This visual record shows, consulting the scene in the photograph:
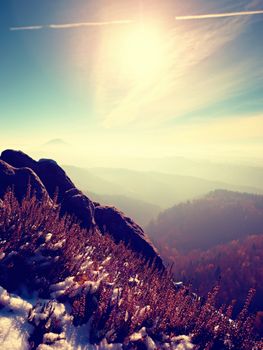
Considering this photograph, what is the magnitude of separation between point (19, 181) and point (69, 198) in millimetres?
2259

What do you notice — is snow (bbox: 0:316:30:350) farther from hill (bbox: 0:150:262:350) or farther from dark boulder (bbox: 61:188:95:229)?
dark boulder (bbox: 61:188:95:229)

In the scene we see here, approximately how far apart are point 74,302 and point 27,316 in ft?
2.64

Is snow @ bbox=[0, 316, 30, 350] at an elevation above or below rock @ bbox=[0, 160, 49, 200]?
below

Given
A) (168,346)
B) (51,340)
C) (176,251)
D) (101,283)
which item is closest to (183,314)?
(168,346)

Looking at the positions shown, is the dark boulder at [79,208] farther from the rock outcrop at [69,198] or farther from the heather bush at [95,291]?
the heather bush at [95,291]

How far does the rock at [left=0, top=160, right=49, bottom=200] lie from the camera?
11.1m

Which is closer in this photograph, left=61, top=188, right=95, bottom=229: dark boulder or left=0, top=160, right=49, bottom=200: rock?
left=0, top=160, right=49, bottom=200: rock

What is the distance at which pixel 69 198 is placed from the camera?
13.0 meters

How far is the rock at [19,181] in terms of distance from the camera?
11125 mm

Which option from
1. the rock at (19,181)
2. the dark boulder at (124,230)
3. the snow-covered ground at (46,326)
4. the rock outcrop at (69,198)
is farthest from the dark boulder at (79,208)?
the snow-covered ground at (46,326)

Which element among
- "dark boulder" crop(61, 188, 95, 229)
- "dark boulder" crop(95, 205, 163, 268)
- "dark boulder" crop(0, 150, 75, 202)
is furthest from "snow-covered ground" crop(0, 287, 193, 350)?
"dark boulder" crop(0, 150, 75, 202)

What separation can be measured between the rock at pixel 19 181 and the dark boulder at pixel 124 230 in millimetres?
3296

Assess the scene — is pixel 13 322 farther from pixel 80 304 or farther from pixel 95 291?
pixel 95 291

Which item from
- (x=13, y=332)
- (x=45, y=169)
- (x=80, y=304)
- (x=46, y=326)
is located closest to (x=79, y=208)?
(x=45, y=169)
